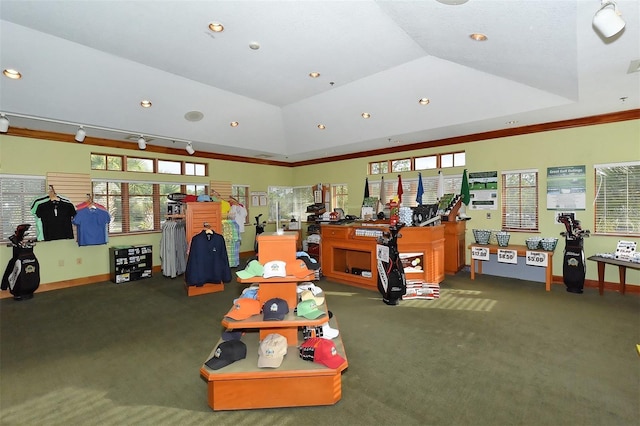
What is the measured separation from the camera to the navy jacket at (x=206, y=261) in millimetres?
5355

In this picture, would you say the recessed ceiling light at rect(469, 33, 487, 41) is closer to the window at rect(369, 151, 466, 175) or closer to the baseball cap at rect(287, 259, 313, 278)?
the baseball cap at rect(287, 259, 313, 278)

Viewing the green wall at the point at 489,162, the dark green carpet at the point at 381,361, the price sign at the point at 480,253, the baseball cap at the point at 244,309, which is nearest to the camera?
the dark green carpet at the point at 381,361

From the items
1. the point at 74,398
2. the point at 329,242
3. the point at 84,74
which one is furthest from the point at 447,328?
the point at 84,74

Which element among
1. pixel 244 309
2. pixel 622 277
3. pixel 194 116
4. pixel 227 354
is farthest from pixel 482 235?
pixel 194 116

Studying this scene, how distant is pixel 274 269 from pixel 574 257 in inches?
212

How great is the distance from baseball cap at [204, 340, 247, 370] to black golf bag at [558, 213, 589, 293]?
5.57m

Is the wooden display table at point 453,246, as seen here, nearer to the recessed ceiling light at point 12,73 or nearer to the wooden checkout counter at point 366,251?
the wooden checkout counter at point 366,251

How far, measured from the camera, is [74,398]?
2.65 meters

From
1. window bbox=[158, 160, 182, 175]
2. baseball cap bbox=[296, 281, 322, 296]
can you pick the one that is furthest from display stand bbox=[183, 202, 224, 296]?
baseball cap bbox=[296, 281, 322, 296]

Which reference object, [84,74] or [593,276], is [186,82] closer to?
[84,74]

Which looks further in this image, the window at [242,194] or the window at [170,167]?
the window at [242,194]

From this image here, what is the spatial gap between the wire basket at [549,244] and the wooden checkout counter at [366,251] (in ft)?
5.60

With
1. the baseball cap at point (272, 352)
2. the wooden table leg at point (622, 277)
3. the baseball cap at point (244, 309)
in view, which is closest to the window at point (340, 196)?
the wooden table leg at point (622, 277)

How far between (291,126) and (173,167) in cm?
322
